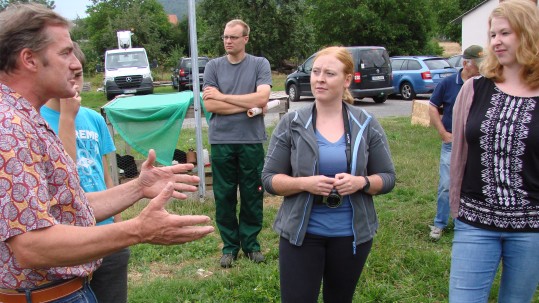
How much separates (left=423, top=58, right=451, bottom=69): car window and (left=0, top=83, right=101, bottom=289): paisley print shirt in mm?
18349

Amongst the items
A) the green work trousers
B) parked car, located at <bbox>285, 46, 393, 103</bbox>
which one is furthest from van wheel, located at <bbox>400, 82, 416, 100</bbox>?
the green work trousers

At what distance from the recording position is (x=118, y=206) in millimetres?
2229

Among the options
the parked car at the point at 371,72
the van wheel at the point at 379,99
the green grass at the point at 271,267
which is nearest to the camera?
the green grass at the point at 271,267

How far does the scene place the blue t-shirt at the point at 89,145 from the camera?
2.58 metres

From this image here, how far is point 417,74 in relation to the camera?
723 inches

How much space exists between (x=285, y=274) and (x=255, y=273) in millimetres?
1587

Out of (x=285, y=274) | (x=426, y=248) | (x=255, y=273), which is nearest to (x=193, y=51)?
(x=255, y=273)

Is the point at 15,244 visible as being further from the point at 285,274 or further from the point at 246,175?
the point at 246,175

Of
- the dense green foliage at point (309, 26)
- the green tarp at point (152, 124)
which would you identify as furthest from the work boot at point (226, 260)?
the dense green foliage at point (309, 26)

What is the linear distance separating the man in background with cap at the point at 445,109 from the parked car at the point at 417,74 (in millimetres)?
13504

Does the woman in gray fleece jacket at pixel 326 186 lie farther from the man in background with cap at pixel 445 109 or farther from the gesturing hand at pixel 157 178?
the man in background with cap at pixel 445 109

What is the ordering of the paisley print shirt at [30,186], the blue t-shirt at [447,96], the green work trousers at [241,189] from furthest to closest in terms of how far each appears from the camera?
1. the blue t-shirt at [447,96]
2. the green work trousers at [241,189]
3. the paisley print shirt at [30,186]

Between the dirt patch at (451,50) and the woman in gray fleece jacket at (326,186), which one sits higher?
the dirt patch at (451,50)

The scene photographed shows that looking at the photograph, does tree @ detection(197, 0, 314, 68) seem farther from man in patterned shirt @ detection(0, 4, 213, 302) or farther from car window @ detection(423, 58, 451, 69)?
man in patterned shirt @ detection(0, 4, 213, 302)
